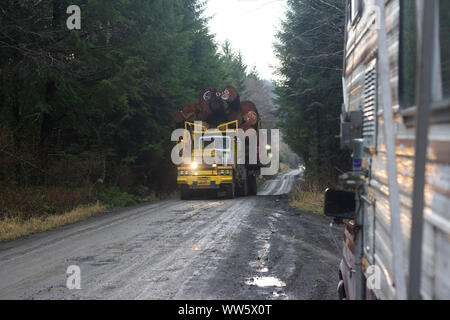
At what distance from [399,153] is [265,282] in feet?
13.5

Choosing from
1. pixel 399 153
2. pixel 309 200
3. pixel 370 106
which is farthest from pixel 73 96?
pixel 399 153

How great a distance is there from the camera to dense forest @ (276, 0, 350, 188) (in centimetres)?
1869

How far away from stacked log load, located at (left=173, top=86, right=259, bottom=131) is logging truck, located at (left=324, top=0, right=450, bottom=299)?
16.6 meters

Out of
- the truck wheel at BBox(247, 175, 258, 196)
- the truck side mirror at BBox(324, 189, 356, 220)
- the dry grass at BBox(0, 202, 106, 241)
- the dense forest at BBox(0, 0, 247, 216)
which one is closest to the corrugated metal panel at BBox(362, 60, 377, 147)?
the truck side mirror at BBox(324, 189, 356, 220)

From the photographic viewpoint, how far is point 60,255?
7.70 metres

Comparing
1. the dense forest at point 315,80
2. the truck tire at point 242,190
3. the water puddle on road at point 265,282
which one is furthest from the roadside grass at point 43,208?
the dense forest at point 315,80

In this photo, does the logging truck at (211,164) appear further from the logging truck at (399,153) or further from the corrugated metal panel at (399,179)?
the logging truck at (399,153)

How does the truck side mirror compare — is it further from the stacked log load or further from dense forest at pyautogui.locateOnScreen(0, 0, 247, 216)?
the stacked log load

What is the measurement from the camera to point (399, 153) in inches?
87.3

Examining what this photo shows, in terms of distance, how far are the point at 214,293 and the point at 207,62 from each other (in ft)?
96.1

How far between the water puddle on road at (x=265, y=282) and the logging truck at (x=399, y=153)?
2.00 meters

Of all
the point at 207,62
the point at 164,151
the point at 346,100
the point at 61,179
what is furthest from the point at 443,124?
the point at 207,62

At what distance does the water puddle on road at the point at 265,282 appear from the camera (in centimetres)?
586

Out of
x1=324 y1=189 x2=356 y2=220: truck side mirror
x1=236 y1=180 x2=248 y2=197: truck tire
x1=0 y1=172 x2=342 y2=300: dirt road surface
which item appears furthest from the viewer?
x1=236 y1=180 x2=248 y2=197: truck tire
